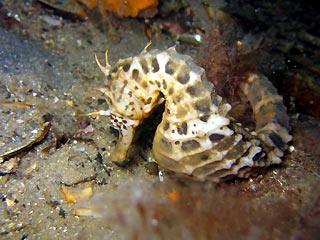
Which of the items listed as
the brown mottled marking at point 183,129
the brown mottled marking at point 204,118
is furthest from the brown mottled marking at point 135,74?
the brown mottled marking at point 204,118

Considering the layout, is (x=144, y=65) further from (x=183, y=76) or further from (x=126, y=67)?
(x=183, y=76)

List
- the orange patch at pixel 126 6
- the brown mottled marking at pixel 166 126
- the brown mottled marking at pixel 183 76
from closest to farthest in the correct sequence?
the brown mottled marking at pixel 183 76, the brown mottled marking at pixel 166 126, the orange patch at pixel 126 6

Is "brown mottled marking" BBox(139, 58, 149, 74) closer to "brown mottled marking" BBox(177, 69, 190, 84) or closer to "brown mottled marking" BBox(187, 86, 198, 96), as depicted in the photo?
"brown mottled marking" BBox(177, 69, 190, 84)

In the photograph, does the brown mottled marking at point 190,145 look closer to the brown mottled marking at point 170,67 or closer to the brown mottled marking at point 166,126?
the brown mottled marking at point 166,126

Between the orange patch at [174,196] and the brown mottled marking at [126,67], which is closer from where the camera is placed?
the orange patch at [174,196]

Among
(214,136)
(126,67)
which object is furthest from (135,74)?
(214,136)

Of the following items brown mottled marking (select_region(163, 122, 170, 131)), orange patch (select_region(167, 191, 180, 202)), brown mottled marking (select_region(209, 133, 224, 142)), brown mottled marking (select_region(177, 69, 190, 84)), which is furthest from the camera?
brown mottled marking (select_region(163, 122, 170, 131))

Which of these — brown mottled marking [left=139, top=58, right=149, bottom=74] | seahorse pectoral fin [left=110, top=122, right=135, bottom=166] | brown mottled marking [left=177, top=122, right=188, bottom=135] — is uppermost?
brown mottled marking [left=139, top=58, right=149, bottom=74]

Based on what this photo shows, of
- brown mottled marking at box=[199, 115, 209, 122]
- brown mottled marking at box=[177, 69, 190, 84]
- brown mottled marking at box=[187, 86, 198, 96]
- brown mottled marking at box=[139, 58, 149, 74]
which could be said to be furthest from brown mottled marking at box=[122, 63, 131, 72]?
brown mottled marking at box=[199, 115, 209, 122]

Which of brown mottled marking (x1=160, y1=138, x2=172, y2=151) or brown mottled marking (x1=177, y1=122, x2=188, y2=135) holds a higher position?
brown mottled marking (x1=177, y1=122, x2=188, y2=135)
